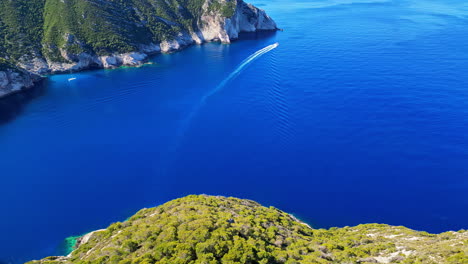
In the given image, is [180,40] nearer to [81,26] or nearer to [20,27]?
[81,26]

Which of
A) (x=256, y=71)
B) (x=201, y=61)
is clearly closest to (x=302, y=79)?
(x=256, y=71)

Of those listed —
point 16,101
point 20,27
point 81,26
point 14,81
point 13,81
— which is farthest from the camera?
point 81,26

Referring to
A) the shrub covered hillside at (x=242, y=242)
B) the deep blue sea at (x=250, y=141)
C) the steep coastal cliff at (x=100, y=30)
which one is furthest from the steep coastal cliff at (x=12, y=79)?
the shrub covered hillside at (x=242, y=242)

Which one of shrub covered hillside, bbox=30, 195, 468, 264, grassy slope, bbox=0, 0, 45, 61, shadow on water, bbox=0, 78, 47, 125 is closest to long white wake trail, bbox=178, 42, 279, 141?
shrub covered hillside, bbox=30, 195, 468, 264

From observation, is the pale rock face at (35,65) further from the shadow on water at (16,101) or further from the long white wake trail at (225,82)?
the long white wake trail at (225,82)

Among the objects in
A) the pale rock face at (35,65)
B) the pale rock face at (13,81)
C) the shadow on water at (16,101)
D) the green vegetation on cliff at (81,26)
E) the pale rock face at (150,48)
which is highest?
the green vegetation on cliff at (81,26)

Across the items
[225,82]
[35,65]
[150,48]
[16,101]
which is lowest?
[16,101]

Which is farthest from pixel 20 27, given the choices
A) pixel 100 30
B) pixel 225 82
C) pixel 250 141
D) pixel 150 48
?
pixel 250 141
